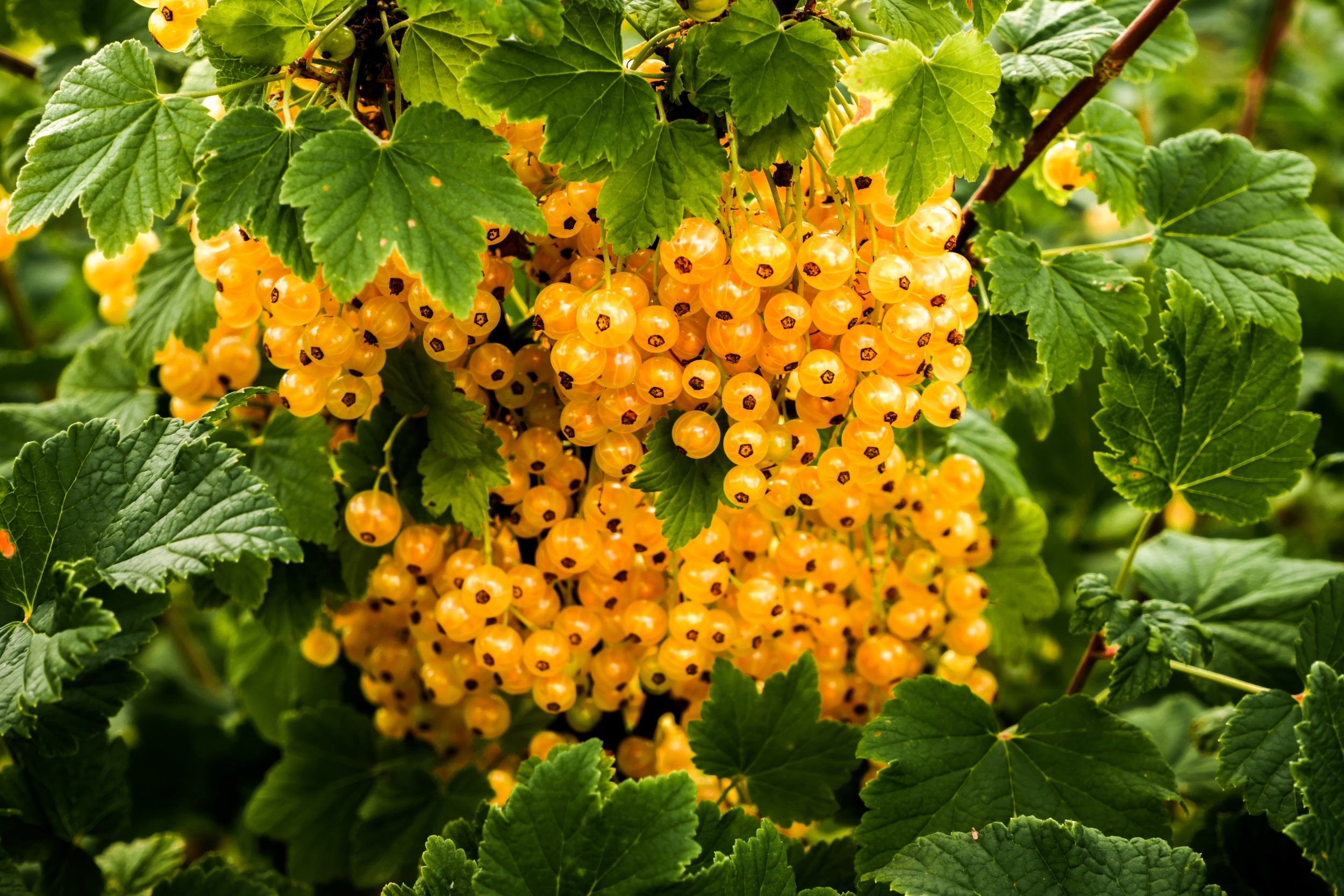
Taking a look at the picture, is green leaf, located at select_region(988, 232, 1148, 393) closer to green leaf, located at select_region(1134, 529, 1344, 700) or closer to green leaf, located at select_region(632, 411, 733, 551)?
green leaf, located at select_region(632, 411, 733, 551)

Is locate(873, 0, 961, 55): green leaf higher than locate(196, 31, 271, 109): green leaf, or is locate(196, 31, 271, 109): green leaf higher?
locate(873, 0, 961, 55): green leaf

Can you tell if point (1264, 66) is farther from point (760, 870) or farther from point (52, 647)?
point (52, 647)

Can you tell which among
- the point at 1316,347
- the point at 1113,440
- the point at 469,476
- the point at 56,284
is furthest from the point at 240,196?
the point at 1316,347

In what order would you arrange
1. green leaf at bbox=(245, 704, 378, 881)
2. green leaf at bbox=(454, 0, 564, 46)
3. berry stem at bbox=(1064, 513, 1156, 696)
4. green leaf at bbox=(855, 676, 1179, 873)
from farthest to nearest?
green leaf at bbox=(245, 704, 378, 881) → berry stem at bbox=(1064, 513, 1156, 696) → green leaf at bbox=(855, 676, 1179, 873) → green leaf at bbox=(454, 0, 564, 46)

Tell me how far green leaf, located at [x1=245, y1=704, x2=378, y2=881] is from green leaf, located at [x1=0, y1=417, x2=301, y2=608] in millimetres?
476

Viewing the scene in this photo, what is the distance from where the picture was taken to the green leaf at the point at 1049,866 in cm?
72

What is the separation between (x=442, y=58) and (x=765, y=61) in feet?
0.81

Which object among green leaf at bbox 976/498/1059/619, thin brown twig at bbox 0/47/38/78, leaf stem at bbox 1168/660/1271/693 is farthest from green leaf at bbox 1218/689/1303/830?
thin brown twig at bbox 0/47/38/78

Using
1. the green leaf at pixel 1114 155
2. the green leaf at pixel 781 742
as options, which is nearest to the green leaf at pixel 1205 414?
the green leaf at pixel 1114 155

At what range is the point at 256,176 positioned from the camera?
70cm

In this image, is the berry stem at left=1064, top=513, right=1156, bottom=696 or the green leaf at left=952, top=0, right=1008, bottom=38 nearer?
the green leaf at left=952, top=0, right=1008, bottom=38

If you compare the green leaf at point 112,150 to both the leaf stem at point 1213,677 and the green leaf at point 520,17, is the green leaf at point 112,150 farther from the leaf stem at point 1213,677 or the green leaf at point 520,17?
A: the leaf stem at point 1213,677

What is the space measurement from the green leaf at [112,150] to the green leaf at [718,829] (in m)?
0.62

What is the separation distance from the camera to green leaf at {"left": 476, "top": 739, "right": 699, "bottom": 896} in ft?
2.20
